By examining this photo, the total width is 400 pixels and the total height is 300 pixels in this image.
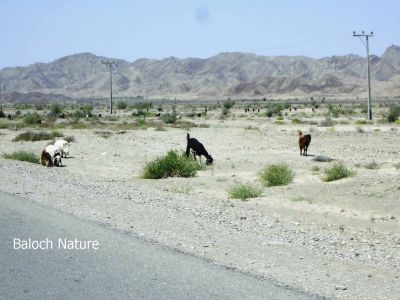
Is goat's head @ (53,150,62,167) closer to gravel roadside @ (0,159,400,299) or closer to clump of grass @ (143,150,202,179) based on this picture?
clump of grass @ (143,150,202,179)

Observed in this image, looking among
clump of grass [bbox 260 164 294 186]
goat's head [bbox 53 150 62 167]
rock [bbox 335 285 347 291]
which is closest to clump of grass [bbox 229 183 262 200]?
clump of grass [bbox 260 164 294 186]

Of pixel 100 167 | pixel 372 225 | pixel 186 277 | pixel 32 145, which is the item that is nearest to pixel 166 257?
pixel 186 277

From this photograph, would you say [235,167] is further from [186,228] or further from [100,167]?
[186,228]

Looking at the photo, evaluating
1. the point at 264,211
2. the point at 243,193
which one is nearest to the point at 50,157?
the point at 243,193

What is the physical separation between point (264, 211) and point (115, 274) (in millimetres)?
8493

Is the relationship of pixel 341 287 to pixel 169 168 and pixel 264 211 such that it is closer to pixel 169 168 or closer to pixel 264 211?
pixel 264 211

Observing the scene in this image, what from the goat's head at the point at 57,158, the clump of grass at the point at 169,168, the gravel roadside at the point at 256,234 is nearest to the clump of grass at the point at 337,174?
the gravel roadside at the point at 256,234

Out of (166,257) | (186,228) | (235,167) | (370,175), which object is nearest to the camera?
(166,257)

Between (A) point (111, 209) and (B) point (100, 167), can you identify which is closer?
(A) point (111, 209)

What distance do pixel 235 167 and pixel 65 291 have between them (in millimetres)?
20842

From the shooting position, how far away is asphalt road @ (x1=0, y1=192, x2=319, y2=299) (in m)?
8.42

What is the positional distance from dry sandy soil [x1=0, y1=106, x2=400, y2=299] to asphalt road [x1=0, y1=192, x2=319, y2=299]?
0.55 metres

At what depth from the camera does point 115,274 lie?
936 centimetres

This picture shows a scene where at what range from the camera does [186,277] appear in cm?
925
